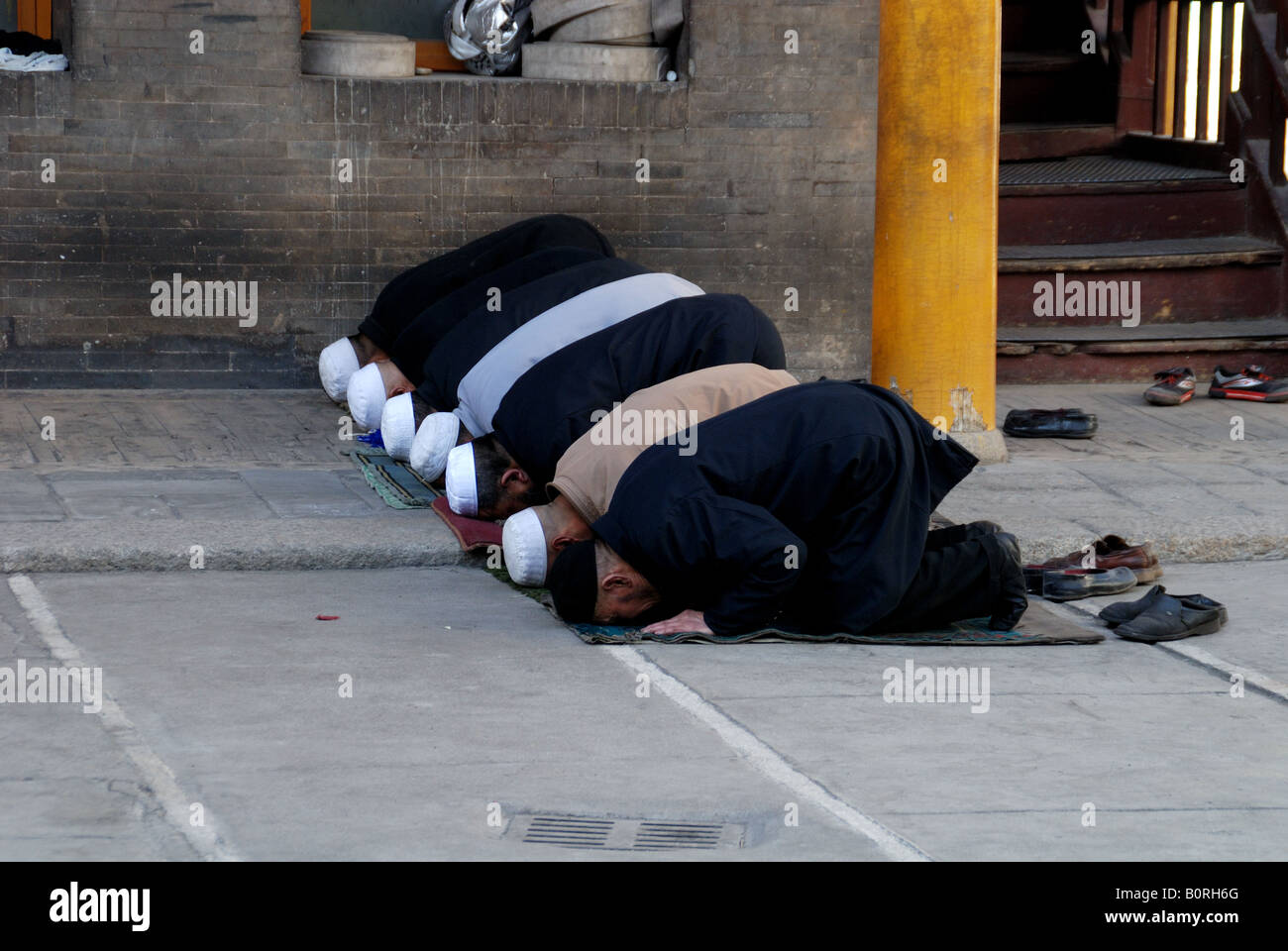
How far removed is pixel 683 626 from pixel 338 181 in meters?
4.46

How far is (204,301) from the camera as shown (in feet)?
30.4

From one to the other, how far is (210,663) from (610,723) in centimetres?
129

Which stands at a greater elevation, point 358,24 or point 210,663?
point 358,24

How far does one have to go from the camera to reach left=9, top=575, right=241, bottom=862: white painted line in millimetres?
3846

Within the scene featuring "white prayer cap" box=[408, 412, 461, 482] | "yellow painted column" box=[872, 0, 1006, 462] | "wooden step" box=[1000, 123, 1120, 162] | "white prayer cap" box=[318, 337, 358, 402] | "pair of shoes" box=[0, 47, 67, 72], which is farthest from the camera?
"wooden step" box=[1000, 123, 1120, 162]

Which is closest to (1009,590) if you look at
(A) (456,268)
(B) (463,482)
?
(B) (463,482)

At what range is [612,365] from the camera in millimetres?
6699

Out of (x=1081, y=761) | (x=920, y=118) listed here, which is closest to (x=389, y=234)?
(x=920, y=118)

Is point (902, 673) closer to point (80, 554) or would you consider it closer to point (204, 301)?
point (80, 554)

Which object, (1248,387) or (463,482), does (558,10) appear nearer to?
(463,482)

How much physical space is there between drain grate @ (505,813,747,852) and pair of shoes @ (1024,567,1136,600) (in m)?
2.77

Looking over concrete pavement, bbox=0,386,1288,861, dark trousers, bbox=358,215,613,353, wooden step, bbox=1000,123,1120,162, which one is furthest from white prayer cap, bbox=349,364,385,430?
wooden step, bbox=1000,123,1120,162

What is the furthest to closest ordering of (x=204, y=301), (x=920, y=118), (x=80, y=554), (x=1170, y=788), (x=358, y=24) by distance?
(x=358, y=24), (x=204, y=301), (x=920, y=118), (x=80, y=554), (x=1170, y=788)

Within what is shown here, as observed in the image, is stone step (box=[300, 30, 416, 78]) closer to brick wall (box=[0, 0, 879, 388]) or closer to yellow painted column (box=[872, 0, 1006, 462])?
brick wall (box=[0, 0, 879, 388])
